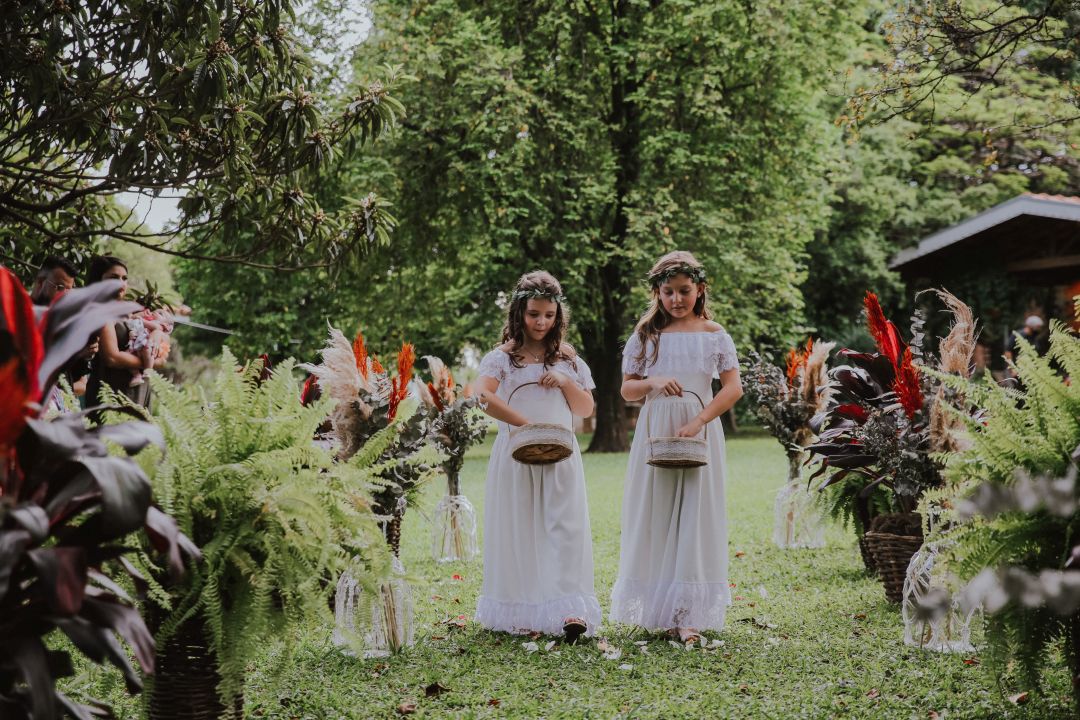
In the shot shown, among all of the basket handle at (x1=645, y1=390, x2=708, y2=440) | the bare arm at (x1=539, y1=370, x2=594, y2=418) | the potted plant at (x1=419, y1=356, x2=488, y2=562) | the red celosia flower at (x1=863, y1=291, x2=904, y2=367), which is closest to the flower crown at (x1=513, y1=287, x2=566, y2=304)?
the bare arm at (x1=539, y1=370, x2=594, y2=418)

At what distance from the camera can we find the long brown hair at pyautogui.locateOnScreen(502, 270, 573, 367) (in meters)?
5.90

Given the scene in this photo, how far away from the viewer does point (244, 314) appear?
79.6 feet

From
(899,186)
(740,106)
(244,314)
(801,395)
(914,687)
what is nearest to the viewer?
(914,687)

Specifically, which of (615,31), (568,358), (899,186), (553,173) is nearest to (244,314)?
(553,173)

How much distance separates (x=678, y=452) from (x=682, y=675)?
121cm

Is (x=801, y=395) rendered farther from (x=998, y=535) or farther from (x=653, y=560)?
(x=998, y=535)

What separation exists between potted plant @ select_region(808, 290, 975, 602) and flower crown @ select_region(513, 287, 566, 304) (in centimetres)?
196

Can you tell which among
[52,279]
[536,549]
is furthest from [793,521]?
[52,279]

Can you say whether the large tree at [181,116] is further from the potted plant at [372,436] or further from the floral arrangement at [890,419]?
the floral arrangement at [890,419]

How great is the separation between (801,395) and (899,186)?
19936mm

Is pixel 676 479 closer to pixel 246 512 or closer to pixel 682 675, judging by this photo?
pixel 682 675

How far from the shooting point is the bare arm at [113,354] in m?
6.52

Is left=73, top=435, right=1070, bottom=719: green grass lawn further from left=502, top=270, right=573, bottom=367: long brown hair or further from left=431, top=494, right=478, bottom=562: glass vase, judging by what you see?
left=431, top=494, right=478, bottom=562: glass vase

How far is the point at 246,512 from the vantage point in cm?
312
